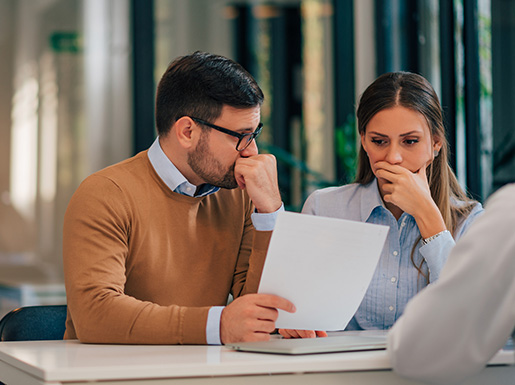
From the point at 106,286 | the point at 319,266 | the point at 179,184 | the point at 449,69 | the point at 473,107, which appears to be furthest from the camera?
the point at 449,69

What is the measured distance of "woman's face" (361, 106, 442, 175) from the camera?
176 cm

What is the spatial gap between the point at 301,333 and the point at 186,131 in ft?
1.98

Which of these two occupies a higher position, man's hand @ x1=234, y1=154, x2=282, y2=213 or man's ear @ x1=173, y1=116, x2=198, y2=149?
man's ear @ x1=173, y1=116, x2=198, y2=149

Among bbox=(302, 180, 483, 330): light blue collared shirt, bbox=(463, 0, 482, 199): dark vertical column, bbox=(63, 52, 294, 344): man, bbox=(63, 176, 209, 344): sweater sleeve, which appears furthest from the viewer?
bbox=(463, 0, 482, 199): dark vertical column

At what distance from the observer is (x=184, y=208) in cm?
173

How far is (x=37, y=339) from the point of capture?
67.0 inches

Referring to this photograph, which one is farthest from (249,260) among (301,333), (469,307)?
(469,307)

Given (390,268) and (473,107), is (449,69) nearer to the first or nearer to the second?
(473,107)

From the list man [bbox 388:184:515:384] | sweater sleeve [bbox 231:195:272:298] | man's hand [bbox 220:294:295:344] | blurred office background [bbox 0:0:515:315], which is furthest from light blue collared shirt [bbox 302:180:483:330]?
blurred office background [bbox 0:0:515:315]

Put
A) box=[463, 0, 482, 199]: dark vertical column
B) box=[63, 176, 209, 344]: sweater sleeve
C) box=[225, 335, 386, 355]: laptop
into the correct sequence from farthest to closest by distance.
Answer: box=[463, 0, 482, 199]: dark vertical column
box=[63, 176, 209, 344]: sweater sleeve
box=[225, 335, 386, 355]: laptop

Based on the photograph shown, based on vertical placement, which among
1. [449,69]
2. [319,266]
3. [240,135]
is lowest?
[319,266]

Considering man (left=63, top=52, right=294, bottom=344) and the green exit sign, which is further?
the green exit sign

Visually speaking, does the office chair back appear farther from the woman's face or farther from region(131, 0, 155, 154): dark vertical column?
region(131, 0, 155, 154): dark vertical column

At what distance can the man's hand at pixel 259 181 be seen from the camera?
164 centimetres
